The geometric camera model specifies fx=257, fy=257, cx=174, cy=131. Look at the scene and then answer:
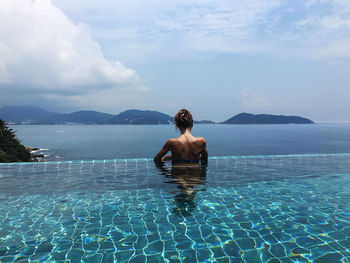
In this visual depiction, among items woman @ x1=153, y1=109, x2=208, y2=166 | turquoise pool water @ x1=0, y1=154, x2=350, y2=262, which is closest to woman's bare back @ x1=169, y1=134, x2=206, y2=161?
woman @ x1=153, y1=109, x2=208, y2=166

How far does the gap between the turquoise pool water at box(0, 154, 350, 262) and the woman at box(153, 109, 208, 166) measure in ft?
1.26

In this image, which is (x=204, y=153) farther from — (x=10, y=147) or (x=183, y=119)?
(x=10, y=147)

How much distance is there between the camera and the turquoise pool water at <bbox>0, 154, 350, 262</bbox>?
3486 mm

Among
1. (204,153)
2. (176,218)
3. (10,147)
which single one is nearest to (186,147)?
(204,153)

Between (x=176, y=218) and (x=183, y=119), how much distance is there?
288 centimetres

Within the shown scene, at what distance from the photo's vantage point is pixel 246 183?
304 inches

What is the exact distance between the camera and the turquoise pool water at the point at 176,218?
3.49 metres

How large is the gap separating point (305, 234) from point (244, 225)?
93 centimetres

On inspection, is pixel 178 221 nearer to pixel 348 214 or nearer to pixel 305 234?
pixel 305 234

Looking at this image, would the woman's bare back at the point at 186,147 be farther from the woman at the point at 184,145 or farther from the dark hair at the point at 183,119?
the dark hair at the point at 183,119

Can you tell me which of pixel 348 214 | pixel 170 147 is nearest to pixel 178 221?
pixel 170 147

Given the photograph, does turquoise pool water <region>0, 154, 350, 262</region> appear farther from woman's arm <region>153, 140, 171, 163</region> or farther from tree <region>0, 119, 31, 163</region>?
tree <region>0, 119, 31, 163</region>

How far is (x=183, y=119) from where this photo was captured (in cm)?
678

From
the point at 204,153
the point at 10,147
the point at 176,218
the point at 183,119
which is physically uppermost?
the point at 183,119
